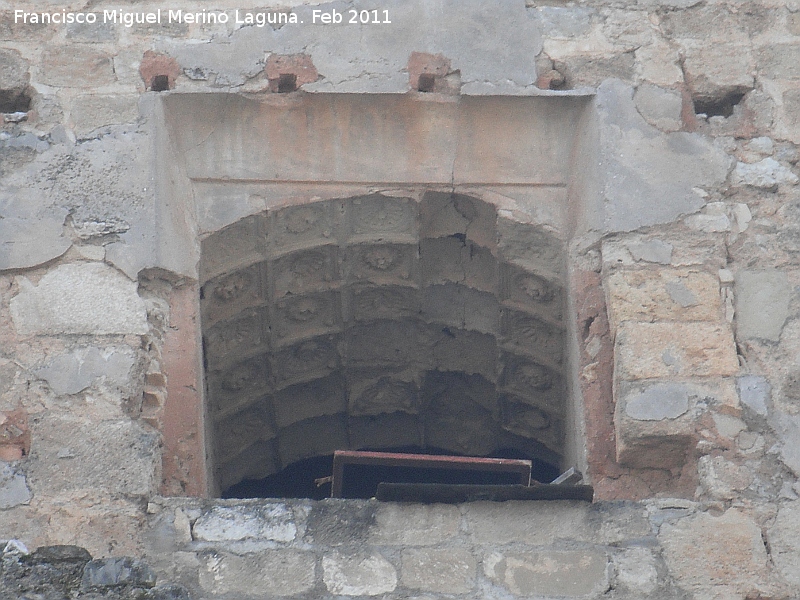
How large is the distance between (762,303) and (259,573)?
2.14 meters

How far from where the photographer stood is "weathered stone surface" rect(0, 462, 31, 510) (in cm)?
548

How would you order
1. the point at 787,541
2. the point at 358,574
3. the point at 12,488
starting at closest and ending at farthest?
1. the point at 358,574
2. the point at 787,541
3. the point at 12,488

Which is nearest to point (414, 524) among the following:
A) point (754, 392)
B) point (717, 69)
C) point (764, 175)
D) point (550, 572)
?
point (550, 572)

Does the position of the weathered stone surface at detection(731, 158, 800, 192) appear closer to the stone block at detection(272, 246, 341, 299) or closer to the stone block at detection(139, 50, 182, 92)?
the stone block at detection(272, 246, 341, 299)

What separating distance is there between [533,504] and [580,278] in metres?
1.15

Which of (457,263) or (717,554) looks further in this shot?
(457,263)

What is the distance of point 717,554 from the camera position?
534cm

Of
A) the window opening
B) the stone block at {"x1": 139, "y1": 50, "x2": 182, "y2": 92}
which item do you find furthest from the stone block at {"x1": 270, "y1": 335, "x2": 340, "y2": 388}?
the stone block at {"x1": 139, "y1": 50, "x2": 182, "y2": 92}

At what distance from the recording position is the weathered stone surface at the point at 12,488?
216 inches

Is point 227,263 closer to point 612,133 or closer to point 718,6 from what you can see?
point 612,133

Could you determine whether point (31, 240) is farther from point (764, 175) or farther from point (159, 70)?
point (764, 175)

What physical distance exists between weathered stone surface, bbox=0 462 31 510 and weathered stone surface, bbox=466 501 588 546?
151 cm

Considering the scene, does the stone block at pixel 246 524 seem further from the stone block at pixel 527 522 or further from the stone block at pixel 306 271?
the stone block at pixel 306 271

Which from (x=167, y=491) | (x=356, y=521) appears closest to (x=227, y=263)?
(x=167, y=491)
